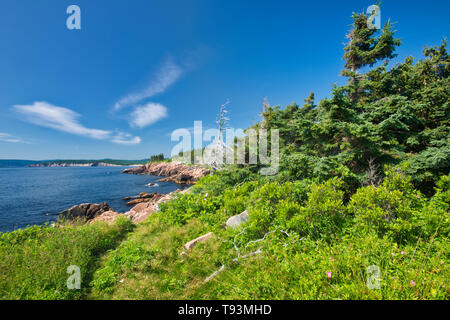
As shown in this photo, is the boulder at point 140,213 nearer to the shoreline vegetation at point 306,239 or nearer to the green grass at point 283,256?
the shoreline vegetation at point 306,239

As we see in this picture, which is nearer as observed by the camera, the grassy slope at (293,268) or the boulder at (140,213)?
the grassy slope at (293,268)

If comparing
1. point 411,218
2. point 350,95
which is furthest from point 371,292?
point 350,95

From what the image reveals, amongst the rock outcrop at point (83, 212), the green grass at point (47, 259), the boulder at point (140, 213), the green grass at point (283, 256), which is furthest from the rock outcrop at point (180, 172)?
the green grass at point (283, 256)

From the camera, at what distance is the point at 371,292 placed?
243 cm

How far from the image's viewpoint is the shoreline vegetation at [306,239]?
294 cm

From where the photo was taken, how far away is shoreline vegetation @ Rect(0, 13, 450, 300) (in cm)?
294

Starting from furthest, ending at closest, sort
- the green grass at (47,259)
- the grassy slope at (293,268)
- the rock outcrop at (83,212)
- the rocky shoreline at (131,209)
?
the rock outcrop at (83,212) → the rocky shoreline at (131,209) → the green grass at (47,259) → the grassy slope at (293,268)

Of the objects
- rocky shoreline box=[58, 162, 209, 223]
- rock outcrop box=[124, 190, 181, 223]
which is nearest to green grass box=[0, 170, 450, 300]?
rocky shoreline box=[58, 162, 209, 223]

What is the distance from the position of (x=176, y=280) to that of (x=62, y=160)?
252684mm

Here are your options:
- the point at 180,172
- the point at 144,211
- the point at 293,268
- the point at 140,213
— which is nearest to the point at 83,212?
the point at 140,213

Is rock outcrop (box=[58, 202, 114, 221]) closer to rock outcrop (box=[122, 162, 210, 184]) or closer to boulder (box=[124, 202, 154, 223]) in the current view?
boulder (box=[124, 202, 154, 223])

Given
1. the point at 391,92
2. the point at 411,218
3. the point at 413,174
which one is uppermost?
the point at 391,92
